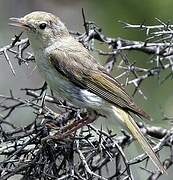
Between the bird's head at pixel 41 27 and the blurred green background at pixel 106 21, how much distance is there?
1.80 metres

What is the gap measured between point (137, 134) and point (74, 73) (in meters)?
0.63

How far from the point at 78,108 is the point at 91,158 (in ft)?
2.18

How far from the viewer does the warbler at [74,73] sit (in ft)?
15.3

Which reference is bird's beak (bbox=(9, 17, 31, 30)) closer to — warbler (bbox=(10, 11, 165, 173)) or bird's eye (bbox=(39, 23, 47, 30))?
warbler (bbox=(10, 11, 165, 173))

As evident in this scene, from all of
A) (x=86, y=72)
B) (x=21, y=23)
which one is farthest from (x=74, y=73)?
(x=21, y=23)

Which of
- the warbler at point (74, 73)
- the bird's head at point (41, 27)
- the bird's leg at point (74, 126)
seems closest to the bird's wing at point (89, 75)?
the warbler at point (74, 73)

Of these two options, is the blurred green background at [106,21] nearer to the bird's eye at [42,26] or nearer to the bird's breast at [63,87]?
the bird's breast at [63,87]

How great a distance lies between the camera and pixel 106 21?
8.66 meters

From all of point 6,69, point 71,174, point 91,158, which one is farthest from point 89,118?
point 6,69

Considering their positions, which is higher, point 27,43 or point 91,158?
point 27,43

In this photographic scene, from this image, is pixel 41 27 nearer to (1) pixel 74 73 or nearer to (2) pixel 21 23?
(2) pixel 21 23

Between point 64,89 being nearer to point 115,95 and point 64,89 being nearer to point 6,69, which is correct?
point 115,95

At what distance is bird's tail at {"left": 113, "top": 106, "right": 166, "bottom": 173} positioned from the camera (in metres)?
4.32

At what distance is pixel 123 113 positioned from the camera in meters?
4.77
